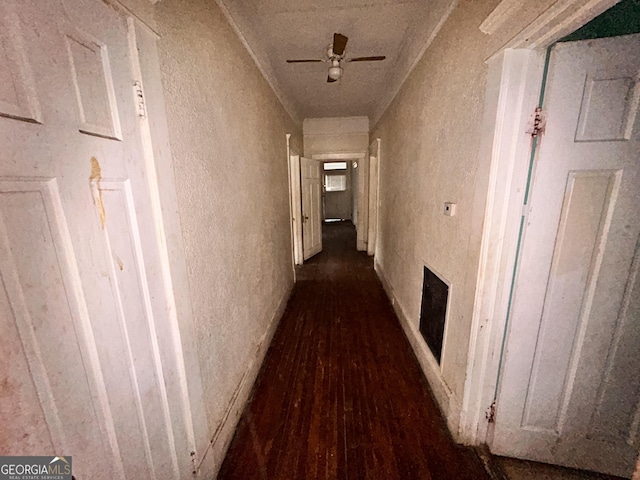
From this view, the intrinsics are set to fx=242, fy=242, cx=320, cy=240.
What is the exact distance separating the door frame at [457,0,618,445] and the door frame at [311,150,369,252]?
12.5ft

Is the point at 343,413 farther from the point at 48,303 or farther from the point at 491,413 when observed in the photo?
the point at 48,303

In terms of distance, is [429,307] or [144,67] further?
[429,307]

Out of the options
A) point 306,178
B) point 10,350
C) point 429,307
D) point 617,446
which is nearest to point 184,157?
point 10,350

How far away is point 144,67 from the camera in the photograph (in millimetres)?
822

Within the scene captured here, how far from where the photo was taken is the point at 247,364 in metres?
1.76

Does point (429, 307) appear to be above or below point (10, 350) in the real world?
below

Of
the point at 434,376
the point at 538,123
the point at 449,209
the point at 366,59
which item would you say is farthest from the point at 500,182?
the point at 366,59

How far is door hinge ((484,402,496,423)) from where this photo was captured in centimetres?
131

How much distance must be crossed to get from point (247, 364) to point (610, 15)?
8.76 feet

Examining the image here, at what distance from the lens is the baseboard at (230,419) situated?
1.20m

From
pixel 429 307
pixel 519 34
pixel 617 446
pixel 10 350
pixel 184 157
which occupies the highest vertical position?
pixel 519 34

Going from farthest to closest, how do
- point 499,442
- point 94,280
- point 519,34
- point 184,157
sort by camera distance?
point 499,442, point 184,157, point 519,34, point 94,280

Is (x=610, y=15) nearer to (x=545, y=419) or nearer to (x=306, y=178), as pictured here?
(x=545, y=419)

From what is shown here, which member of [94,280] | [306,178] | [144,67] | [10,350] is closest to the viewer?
[10,350]
